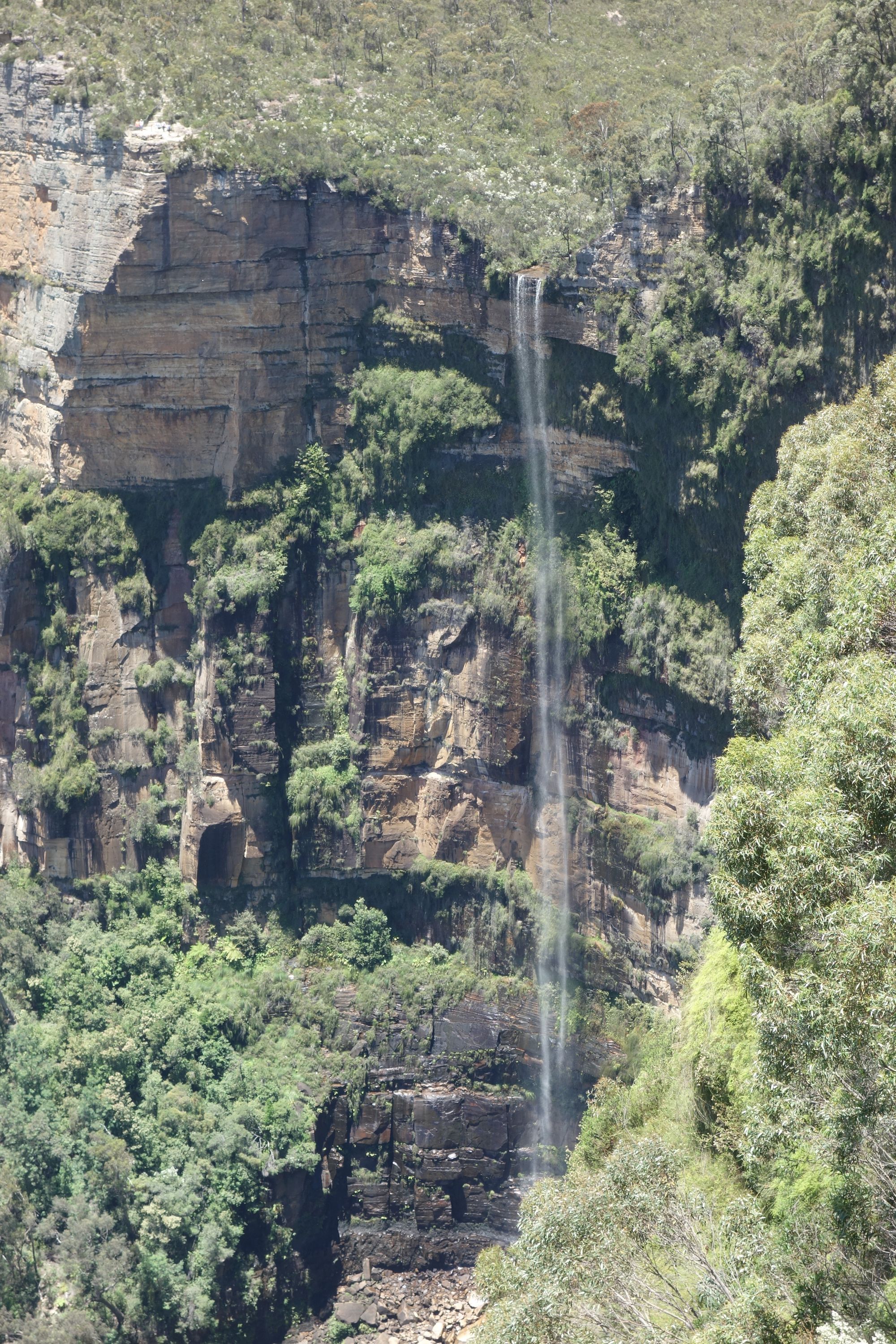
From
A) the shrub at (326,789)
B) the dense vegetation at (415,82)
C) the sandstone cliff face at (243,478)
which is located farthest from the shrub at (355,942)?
the dense vegetation at (415,82)

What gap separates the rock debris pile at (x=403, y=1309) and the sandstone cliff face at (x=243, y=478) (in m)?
7.24

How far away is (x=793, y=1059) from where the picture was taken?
13.4 meters

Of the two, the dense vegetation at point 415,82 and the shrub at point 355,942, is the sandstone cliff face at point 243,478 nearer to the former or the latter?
the dense vegetation at point 415,82

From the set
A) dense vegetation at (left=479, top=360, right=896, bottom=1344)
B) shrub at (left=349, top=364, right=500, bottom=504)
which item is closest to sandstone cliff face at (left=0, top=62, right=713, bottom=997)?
shrub at (left=349, top=364, right=500, bottom=504)

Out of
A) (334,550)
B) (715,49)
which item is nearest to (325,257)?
(334,550)

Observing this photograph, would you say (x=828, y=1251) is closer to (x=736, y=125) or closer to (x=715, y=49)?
(x=736, y=125)

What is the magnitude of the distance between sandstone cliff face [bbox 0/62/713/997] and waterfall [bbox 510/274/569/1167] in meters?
0.27

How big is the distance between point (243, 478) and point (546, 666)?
292 inches

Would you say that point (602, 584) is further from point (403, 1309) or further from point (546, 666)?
point (403, 1309)

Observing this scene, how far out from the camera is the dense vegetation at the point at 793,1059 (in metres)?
12.7

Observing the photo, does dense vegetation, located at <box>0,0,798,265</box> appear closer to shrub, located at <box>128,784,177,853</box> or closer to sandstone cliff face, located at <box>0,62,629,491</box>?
sandstone cliff face, located at <box>0,62,629,491</box>

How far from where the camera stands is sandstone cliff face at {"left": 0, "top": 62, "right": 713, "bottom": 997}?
3192 centimetres

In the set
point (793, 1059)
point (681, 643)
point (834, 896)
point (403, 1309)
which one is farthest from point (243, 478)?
point (793, 1059)

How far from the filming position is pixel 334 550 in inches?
1353
